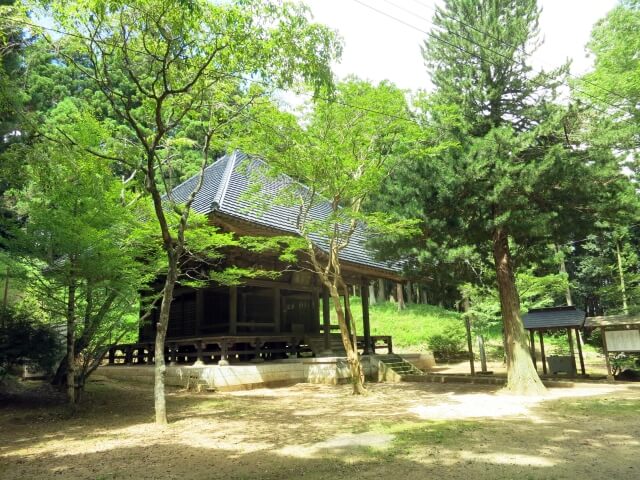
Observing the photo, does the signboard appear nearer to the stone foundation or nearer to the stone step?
the stone step

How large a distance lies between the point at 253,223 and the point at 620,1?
52.7 feet

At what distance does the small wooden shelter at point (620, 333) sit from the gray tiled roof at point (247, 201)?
6490 millimetres

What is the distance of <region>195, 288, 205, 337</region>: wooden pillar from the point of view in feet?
47.5

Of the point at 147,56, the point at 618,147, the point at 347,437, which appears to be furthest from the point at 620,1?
the point at 347,437

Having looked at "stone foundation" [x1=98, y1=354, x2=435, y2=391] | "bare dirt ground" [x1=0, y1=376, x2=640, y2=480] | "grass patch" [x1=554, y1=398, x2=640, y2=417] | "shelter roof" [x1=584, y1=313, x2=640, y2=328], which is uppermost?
"shelter roof" [x1=584, y1=313, x2=640, y2=328]

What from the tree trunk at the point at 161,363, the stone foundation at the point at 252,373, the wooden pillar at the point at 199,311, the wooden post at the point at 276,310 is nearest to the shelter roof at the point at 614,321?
the stone foundation at the point at 252,373

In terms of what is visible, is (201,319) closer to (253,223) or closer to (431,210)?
(253,223)

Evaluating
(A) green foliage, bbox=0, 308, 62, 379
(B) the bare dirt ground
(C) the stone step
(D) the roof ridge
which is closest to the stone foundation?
(C) the stone step

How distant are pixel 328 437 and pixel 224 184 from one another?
30.3 ft

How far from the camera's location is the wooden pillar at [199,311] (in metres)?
14.5

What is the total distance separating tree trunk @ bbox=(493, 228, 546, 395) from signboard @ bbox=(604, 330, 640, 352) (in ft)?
13.0

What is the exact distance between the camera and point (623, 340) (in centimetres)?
1262

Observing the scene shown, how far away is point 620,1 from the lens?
16266 mm

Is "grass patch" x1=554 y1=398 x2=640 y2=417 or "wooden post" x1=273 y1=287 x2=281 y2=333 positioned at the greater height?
"wooden post" x1=273 y1=287 x2=281 y2=333
